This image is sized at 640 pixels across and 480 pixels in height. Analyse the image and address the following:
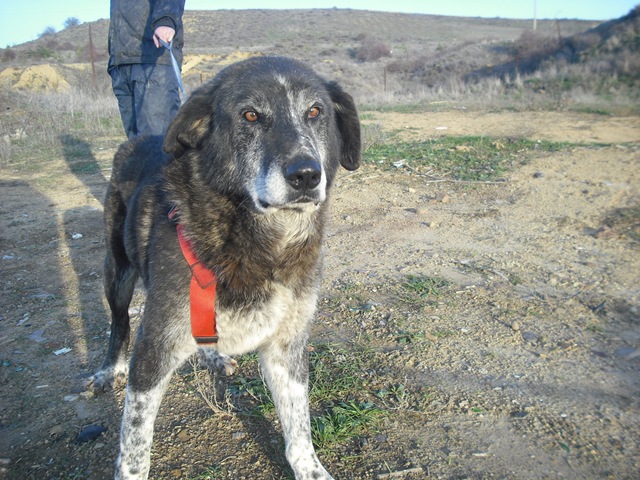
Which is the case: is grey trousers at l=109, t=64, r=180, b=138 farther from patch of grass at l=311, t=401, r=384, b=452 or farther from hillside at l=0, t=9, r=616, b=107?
hillside at l=0, t=9, r=616, b=107

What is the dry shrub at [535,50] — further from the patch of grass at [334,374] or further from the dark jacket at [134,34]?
the patch of grass at [334,374]

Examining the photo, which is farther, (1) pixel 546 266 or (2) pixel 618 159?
(2) pixel 618 159

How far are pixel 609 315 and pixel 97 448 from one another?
331 centimetres

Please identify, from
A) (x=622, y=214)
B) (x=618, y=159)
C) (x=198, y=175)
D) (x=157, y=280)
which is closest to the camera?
(x=157, y=280)

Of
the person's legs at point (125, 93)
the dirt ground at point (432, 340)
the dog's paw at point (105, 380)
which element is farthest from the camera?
Answer: the person's legs at point (125, 93)

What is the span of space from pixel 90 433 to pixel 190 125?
64.7 inches

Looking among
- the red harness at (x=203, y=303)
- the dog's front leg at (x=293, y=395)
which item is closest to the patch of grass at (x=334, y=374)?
the dog's front leg at (x=293, y=395)

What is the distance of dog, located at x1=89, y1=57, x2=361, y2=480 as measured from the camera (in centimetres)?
217

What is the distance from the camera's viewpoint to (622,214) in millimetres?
5230

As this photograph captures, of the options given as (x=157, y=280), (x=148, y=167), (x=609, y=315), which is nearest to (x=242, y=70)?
(x=148, y=167)

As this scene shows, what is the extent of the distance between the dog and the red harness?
2cm

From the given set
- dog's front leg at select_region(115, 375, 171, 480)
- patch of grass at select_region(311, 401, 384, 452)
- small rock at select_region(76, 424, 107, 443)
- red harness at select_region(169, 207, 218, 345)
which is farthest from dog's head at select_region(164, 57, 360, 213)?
small rock at select_region(76, 424, 107, 443)

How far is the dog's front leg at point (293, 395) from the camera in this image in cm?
232

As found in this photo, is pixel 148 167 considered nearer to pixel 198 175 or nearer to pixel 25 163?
pixel 198 175
